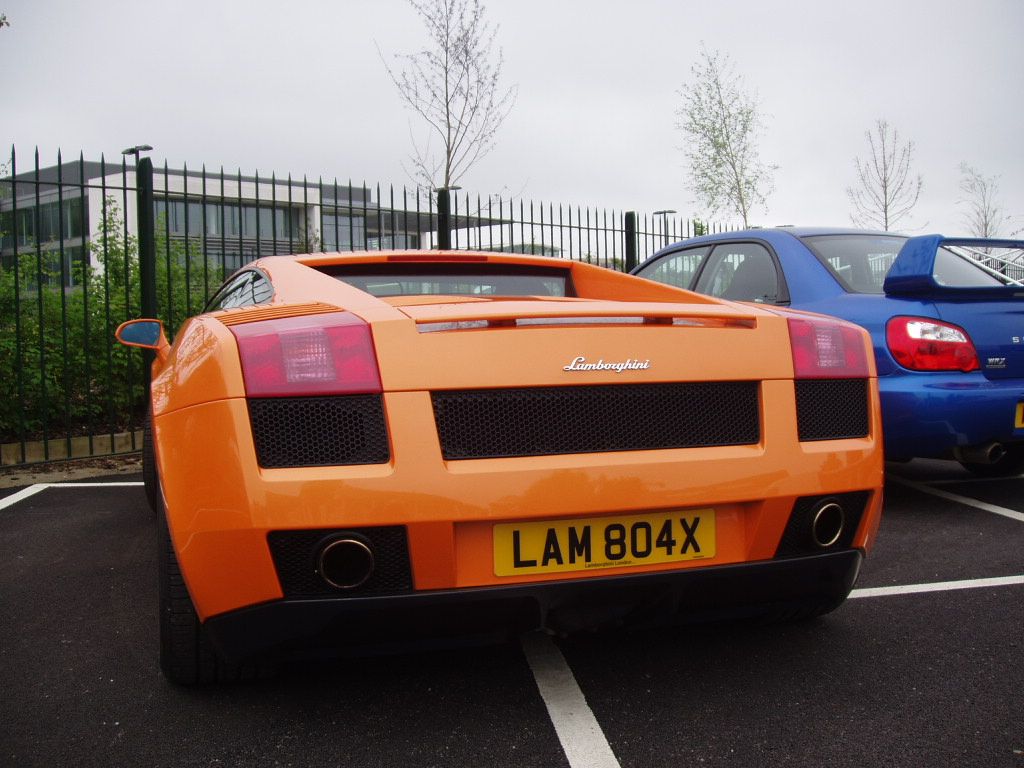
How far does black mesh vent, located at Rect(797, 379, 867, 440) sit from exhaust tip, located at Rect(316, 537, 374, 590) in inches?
44.4

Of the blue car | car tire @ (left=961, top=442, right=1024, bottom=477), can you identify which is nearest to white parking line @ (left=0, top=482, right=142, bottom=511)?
the blue car

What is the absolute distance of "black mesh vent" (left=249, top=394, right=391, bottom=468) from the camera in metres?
1.91

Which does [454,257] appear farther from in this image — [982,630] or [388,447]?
[982,630]

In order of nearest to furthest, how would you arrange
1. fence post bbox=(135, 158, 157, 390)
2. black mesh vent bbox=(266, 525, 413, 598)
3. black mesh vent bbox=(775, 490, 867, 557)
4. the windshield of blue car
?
black mesh vent bbox=(266, 525, 413, 598) → black mesh vent bbox=(775, 490, 867, 557) → the windshield of blue car → fence post bbox=(135, 158, 157, 390)

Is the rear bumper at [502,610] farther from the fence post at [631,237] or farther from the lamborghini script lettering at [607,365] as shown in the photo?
the fence post at [631,237]

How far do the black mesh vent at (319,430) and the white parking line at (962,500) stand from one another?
3661 mm

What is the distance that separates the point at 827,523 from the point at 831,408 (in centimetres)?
30

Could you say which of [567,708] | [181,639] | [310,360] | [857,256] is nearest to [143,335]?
[181,639]

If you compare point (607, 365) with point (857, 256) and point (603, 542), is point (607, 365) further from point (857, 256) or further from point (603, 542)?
point (857, 256)

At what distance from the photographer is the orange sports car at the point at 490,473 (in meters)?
1.91

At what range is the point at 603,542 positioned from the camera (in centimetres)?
203

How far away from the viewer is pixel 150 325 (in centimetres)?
375

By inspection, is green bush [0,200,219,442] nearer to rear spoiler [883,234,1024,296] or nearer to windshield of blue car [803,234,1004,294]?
windshield of blue car [803,234,1004,294]

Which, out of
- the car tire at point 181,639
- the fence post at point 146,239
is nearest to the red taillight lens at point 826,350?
the car tire at point 181,639
